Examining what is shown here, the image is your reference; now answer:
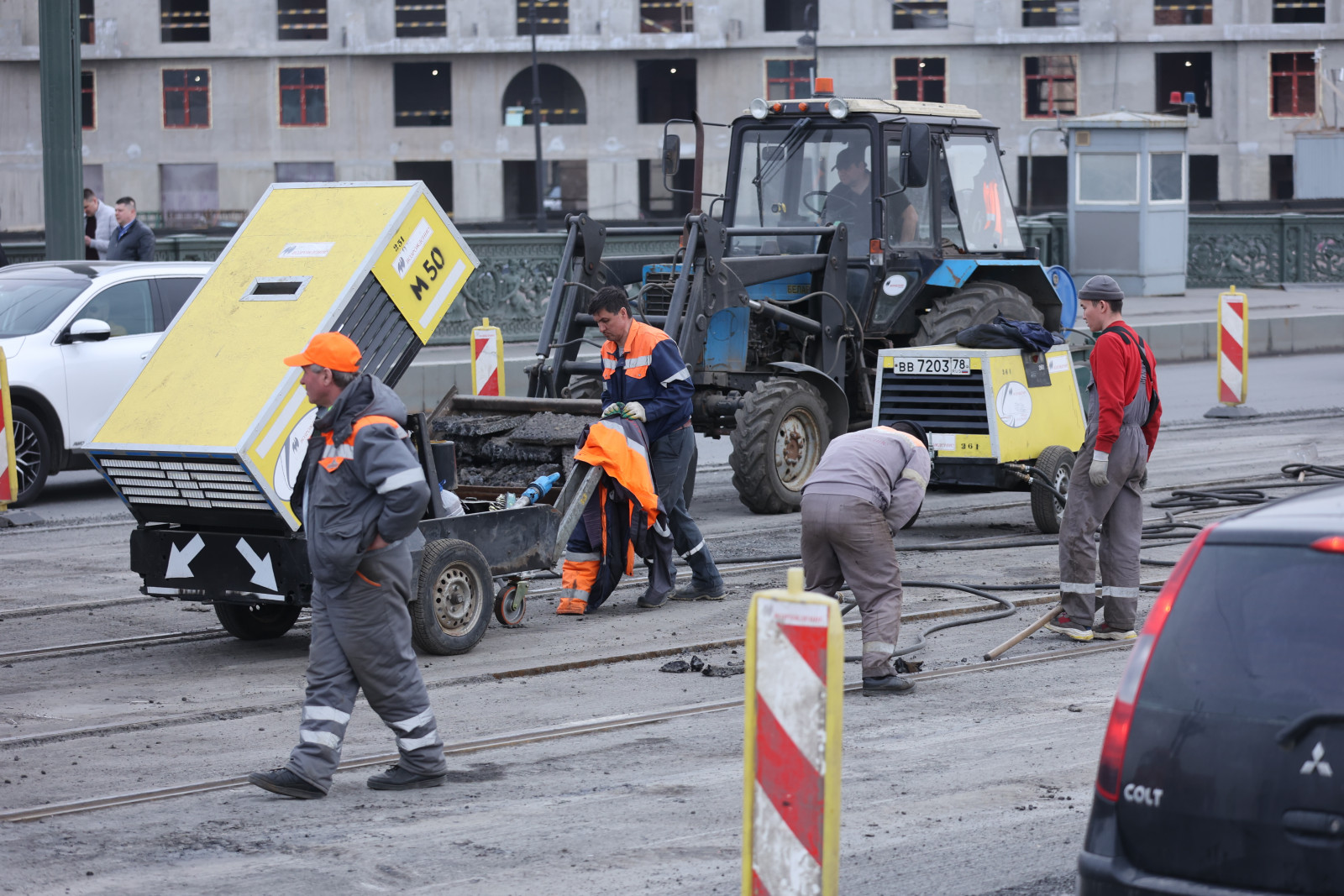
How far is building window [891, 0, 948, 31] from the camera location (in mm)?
63906

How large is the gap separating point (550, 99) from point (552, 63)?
4.97ft

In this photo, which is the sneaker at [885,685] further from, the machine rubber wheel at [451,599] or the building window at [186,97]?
→ the building window at [186,97]

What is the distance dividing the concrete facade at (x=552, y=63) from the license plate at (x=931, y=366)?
166 ft

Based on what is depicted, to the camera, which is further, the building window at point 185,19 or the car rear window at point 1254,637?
the building window at point 185,19

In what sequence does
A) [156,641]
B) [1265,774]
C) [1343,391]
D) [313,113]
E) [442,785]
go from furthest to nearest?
[313,113], [1343,391], [156,641], [442,785], [1265,774]

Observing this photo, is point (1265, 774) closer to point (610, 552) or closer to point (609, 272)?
point (610, 552)

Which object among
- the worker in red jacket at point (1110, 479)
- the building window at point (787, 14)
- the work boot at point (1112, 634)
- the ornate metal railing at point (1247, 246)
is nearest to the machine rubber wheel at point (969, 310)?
the worker in red jacket at point (1110, 479)

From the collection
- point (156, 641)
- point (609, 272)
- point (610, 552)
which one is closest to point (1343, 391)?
point (609, 272)

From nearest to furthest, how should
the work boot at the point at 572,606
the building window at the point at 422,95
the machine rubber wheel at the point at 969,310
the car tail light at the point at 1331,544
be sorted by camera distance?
the car tail light at the point at 1331,544
the work boot at the point at 572,606
the machine rubber wheel at the point at 969,310
the building window at the point at 422,95

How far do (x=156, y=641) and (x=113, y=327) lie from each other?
565 centimetres

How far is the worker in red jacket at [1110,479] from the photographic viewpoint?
27.9ft

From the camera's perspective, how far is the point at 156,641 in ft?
30.2

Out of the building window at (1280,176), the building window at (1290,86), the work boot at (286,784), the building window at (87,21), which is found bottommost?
the work boot at (286,784)

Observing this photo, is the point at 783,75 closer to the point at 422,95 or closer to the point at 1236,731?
the point at 422,95
